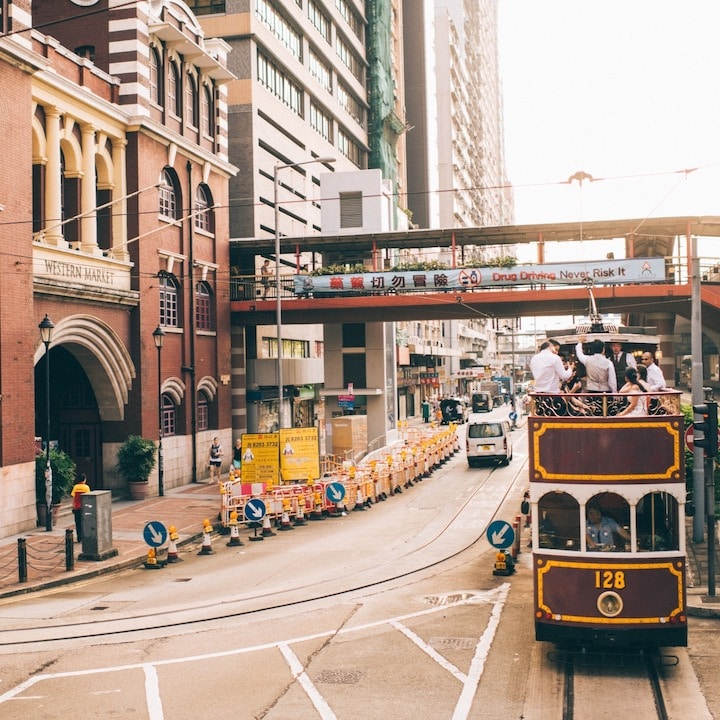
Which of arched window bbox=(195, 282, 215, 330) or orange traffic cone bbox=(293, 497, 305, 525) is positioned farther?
arched window bbox=(195, 282, 215, 330)

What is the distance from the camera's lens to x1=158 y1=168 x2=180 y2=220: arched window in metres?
32.5

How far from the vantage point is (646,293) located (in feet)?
112

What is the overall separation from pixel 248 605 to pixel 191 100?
2592cm

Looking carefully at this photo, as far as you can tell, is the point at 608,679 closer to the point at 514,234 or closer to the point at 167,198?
the point at 167,198

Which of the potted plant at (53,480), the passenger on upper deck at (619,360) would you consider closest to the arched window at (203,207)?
the potted plant at (53,480)

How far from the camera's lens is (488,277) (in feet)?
117

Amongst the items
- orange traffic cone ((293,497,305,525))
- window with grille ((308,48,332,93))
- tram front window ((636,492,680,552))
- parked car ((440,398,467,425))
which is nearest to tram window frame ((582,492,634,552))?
tram front window ((636,492,680,552))

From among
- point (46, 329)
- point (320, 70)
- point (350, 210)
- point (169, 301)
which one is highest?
point (320, 70)

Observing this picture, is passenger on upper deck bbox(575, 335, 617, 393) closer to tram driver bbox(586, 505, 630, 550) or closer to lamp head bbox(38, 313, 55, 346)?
tram driver bbox(586, 505, 630, 550)

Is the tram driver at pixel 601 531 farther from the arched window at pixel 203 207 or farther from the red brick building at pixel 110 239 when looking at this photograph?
the arched window at pixel 203 207

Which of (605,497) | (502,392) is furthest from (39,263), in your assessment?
(502,392)

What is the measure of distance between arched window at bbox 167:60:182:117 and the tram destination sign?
8.56 m

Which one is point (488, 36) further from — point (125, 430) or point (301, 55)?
point (125, 430)

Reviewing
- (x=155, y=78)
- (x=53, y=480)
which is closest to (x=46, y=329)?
(x=53, y=480)
